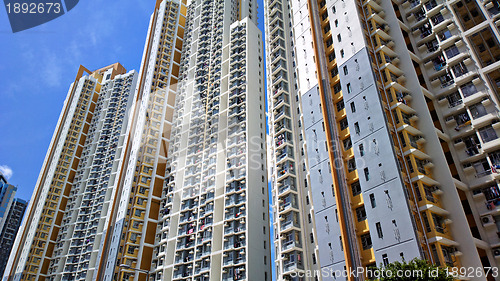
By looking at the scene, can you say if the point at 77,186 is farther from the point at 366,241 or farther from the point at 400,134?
the point at 400,134

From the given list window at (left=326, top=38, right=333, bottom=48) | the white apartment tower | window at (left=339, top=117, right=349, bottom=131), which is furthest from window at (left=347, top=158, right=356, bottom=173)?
window at (left=326, top=38, right=333, bottom=48)

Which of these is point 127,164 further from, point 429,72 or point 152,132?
point 429,72

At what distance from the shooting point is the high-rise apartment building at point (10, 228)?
12025 centimetres

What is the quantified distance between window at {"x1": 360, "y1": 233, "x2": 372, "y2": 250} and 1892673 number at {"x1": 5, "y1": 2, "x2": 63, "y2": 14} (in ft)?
98.8

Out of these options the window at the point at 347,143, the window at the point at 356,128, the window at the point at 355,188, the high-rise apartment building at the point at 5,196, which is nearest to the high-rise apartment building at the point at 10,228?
the high-rise apartment building at the point at 5,196

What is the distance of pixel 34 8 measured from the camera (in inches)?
1261

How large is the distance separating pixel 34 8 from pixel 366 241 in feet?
108

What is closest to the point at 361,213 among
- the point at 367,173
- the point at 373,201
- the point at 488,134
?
the point at 373,201

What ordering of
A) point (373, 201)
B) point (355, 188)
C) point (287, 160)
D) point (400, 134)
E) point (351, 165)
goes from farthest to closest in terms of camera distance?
point (287, 160) < point (351, 165) < point (355, 188) < point (400, 134) < point (373, 201)

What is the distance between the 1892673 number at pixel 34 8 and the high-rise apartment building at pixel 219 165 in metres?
29.9

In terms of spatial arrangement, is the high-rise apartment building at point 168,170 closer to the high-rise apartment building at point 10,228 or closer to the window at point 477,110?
the window at point 477,110

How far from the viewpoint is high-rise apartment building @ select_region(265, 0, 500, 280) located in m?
28.8

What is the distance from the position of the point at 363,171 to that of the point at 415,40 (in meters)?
16.5

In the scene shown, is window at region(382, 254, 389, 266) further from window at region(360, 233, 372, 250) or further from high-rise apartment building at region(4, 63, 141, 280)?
high-rise apartment building at region(4, 63, 141, 280)
